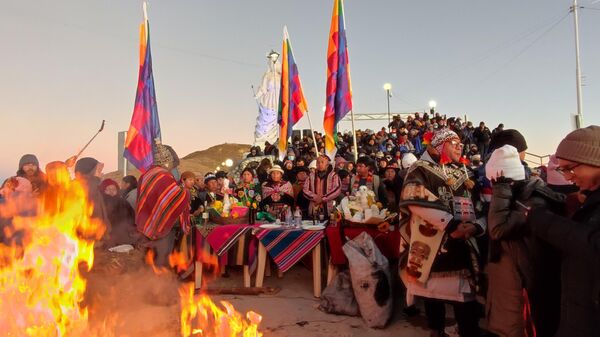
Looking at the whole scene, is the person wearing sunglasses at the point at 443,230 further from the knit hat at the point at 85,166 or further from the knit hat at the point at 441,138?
the knit hat at the point at 85,166

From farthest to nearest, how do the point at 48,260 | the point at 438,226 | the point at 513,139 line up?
the point at 48,260
the point at 438,226
the point at 513,139

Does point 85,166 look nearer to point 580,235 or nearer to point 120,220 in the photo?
point 120,220

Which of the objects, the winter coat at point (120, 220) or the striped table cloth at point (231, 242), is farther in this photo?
the striped table cloth at point (231, 242)

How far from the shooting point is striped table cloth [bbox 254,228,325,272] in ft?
18.6

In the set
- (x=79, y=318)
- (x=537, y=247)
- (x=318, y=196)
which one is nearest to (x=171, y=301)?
(x=79, y=318)

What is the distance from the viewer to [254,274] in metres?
6.58

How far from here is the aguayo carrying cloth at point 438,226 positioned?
3678 mm

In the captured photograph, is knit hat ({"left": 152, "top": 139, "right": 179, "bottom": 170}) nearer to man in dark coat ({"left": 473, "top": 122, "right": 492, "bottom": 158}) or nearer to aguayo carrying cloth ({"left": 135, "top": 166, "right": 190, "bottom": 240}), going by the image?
aguayo carrying cloth ({"left": 135, "top": 166, "right": 190, "bottom": 240})

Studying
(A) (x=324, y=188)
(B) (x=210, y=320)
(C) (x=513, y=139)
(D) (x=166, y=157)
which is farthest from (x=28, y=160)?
(C) (x=513, y=139)

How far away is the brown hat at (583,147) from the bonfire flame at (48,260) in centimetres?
404

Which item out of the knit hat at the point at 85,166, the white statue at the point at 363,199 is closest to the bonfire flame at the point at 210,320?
the knit hat at the point at 85,166

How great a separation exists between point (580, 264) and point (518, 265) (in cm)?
98

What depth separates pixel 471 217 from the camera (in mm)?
3727

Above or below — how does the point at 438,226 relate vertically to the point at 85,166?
below
